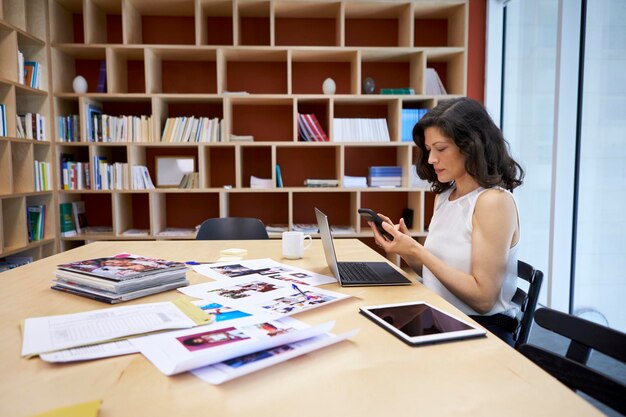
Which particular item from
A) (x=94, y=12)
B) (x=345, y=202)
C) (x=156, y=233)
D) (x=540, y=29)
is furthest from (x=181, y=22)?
(x=540, y=29)

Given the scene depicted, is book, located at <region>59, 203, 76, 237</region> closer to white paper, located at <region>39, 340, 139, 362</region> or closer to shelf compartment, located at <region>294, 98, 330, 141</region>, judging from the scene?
shelf compartment, located at <region>294, 98, 330, 141</region>

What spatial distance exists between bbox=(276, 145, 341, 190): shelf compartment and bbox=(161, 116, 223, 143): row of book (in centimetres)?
67

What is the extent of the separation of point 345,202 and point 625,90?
223 centimetres

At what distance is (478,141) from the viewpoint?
4.75ft

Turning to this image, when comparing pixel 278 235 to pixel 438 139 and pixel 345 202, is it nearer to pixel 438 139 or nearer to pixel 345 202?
pixel 345 202

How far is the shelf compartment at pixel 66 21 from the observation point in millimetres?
3352

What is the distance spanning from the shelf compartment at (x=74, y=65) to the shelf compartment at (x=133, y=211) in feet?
3.26

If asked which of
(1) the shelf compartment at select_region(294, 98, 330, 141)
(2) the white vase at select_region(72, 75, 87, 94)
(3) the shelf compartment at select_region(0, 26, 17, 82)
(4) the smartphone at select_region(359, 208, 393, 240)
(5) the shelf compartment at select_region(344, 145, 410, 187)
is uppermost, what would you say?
(3) the shelf compartment at select_region(0, 26, 17, 82)

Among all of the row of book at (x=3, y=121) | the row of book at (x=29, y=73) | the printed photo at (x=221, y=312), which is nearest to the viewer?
the printed photo at (x=221, y=312)

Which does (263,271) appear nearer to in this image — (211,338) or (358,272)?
(358,272)

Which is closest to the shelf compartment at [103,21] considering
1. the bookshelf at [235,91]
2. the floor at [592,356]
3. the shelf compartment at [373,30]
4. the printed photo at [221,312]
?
the bookshelf at [235,91]

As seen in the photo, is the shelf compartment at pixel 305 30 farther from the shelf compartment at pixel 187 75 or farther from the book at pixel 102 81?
the book at pixel 102 81

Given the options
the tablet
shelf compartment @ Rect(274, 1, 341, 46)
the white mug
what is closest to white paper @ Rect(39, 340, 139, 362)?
the tablet

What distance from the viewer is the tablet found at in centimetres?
87
